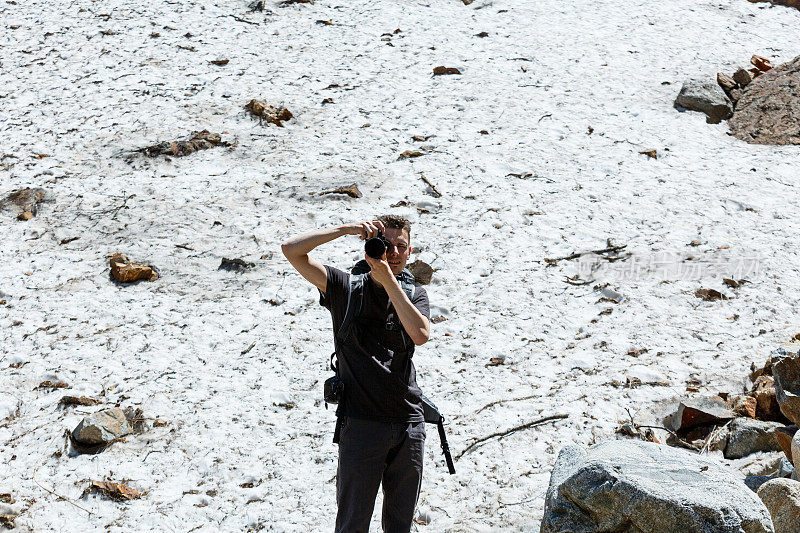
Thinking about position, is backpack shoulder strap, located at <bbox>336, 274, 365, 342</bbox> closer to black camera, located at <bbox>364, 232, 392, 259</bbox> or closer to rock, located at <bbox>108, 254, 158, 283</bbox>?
black camera, located at <bbox>364, 232, 392, 259</bbox>

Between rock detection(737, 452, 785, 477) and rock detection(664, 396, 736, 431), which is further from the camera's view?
rock detection(664, 396, 736, 431)

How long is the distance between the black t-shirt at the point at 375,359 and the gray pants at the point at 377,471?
0.22ft

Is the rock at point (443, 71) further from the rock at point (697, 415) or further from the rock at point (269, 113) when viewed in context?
the rock at point (697, 415)

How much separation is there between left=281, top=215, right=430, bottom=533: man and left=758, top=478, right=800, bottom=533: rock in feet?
7.21

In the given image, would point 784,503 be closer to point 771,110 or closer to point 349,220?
point 349,220

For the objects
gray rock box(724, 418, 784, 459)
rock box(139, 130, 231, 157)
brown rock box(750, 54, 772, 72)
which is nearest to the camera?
gray rock box(724, 418, 784, 459)

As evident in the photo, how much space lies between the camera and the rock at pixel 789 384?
16.6 ft

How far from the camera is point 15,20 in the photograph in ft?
45.9

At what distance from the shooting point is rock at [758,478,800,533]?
399 cm

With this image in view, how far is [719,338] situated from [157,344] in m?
5.85

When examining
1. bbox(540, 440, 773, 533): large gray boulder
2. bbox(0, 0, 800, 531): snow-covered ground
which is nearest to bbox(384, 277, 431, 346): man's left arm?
bbox(540, 440, 773, 533): large gray boulder

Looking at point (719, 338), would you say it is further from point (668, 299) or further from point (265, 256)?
point (265, 256)

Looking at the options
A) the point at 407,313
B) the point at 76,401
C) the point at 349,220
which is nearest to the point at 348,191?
the point at 349,220

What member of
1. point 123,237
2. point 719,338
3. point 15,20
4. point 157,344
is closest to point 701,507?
point 719,338
